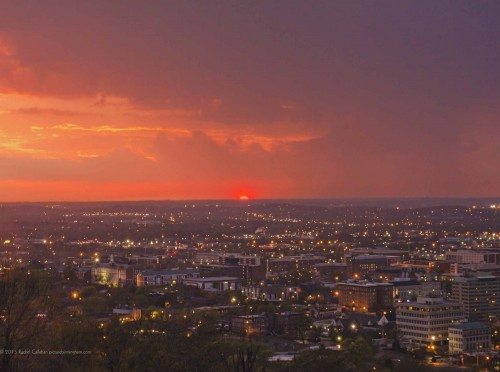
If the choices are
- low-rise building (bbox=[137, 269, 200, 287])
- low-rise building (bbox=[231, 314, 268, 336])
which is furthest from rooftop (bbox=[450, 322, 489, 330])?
Result: low-rise building (bbox=[137, 269, 200, 287])

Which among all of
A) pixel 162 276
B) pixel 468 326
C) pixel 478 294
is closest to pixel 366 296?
pixel 478 294

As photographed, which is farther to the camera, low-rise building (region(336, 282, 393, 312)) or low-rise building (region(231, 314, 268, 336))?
low-rise building (region(336, 282, 393, 312))

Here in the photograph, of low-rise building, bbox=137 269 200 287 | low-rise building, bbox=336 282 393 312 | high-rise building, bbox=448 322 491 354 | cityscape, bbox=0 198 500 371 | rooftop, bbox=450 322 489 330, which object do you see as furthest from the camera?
low-rise building, bbox=137 269 200 287

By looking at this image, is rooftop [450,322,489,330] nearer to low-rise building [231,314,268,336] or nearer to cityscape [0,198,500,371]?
cityscape [0,198,500,371]

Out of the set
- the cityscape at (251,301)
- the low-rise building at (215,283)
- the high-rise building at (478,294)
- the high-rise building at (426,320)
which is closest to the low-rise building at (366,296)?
the cityscape at (251,301)

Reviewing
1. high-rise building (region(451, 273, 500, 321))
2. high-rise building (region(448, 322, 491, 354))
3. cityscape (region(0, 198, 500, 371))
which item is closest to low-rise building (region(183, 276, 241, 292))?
cityscape (region(0, 198, 500, 371))

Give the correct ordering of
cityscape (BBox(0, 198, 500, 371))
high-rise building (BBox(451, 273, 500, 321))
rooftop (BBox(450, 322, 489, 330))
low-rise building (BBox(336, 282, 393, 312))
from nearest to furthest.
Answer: cityscape (BBox(0, 198, 500, 371)) < rooftop (BBox(450, 322, 489, 330)) < high-rise building (BBox(451, 273, 500, 321)) < low-rise building (BBox(336, 282, 393, 312))

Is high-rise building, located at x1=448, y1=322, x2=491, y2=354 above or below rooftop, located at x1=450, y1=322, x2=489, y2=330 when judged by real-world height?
below
